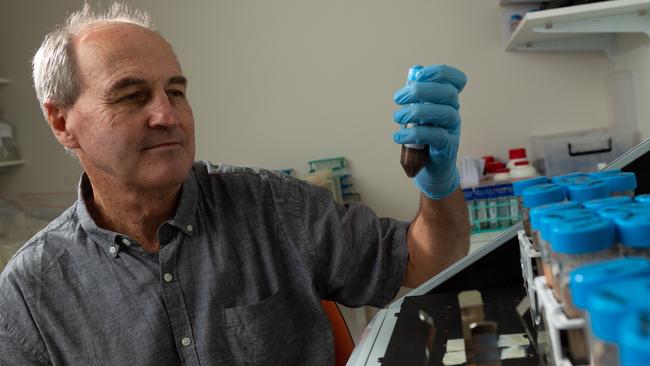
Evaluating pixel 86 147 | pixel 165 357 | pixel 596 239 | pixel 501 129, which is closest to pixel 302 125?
pixel 501 129

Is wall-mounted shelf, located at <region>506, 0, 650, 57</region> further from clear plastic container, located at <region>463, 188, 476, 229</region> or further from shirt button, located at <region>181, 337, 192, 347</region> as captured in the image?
shirt button, located at <region>181, 337, 192, 347</region>

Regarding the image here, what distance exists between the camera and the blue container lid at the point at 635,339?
0.28 metres

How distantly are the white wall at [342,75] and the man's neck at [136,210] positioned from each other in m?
1.31

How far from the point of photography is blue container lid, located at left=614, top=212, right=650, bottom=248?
402mm

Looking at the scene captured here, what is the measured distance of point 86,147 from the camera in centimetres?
121

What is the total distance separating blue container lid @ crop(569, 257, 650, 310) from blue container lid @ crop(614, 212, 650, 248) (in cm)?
2

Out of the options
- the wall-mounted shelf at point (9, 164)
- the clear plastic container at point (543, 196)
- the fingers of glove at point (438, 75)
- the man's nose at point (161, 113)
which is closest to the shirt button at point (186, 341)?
the man's nose at point (161, 113)

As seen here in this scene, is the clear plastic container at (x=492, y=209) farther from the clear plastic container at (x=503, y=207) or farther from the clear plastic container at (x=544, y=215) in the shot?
the clear plastic container at (x=544, y=215)

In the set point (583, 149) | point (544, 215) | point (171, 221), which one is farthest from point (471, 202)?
point (544, 215)

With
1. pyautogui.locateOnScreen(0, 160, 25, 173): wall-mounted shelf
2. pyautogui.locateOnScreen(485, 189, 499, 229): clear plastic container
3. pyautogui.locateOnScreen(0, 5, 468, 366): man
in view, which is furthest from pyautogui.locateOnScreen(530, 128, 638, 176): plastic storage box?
pyautogui.locateOnScreen(0, 160, 25, 173): wall-mounted shelf

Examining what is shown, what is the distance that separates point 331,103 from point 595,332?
2.17 meters

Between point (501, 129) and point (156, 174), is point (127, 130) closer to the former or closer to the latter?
point (156, 174)

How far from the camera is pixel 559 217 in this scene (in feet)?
1.53

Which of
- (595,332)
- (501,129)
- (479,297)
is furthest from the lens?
(501,129)
